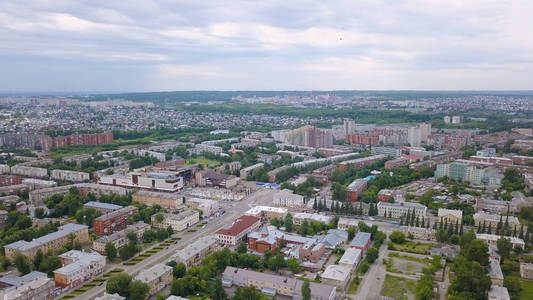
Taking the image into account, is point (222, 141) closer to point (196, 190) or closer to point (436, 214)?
point (196, 190)

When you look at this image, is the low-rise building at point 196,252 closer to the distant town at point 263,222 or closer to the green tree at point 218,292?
the distant town at point 263,222

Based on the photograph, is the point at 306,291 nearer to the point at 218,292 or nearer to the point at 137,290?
the point at 218,292

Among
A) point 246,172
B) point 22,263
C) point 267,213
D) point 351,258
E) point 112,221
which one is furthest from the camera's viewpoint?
point 246,172

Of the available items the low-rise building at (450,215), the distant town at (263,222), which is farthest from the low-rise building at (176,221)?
the low-rise building at (450,215)

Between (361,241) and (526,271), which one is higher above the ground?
(361,241)

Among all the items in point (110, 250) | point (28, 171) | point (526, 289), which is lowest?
point (526, 289)

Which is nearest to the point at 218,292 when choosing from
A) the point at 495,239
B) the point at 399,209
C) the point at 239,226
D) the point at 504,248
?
the point at 239,226

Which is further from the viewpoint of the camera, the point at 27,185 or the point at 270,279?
the point at 27,185

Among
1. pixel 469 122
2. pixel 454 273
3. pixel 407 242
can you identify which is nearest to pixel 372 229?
pixel 407 242
